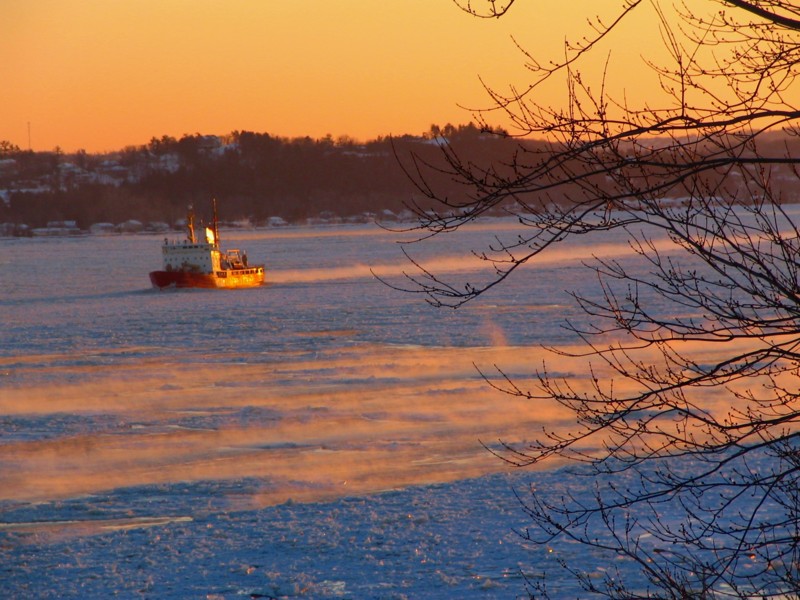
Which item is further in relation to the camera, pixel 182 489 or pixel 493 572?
pixel 182 489

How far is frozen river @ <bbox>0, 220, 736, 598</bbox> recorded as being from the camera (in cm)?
766

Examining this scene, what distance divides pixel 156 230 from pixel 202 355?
105 meters

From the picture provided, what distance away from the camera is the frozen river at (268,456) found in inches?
301

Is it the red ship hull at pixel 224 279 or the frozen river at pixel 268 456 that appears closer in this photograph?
the frozen river at pixel 268 456

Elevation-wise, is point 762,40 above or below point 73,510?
above

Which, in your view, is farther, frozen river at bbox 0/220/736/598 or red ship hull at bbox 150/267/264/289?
red ship hull at bbox 150/267/264/289

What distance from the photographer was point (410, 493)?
9469 mm

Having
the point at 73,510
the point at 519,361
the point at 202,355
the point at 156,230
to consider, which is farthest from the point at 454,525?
the point at 156,230

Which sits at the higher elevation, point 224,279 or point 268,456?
point 268,456

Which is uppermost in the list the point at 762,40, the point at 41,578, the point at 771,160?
the point at 762,40

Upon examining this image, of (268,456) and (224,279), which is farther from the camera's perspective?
(224,279)

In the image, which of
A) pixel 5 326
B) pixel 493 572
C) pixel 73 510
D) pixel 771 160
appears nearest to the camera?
pixel 771 160

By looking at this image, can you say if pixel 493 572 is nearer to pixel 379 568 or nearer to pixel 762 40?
pixel 379 568

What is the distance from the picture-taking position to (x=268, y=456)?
11.2 metres
